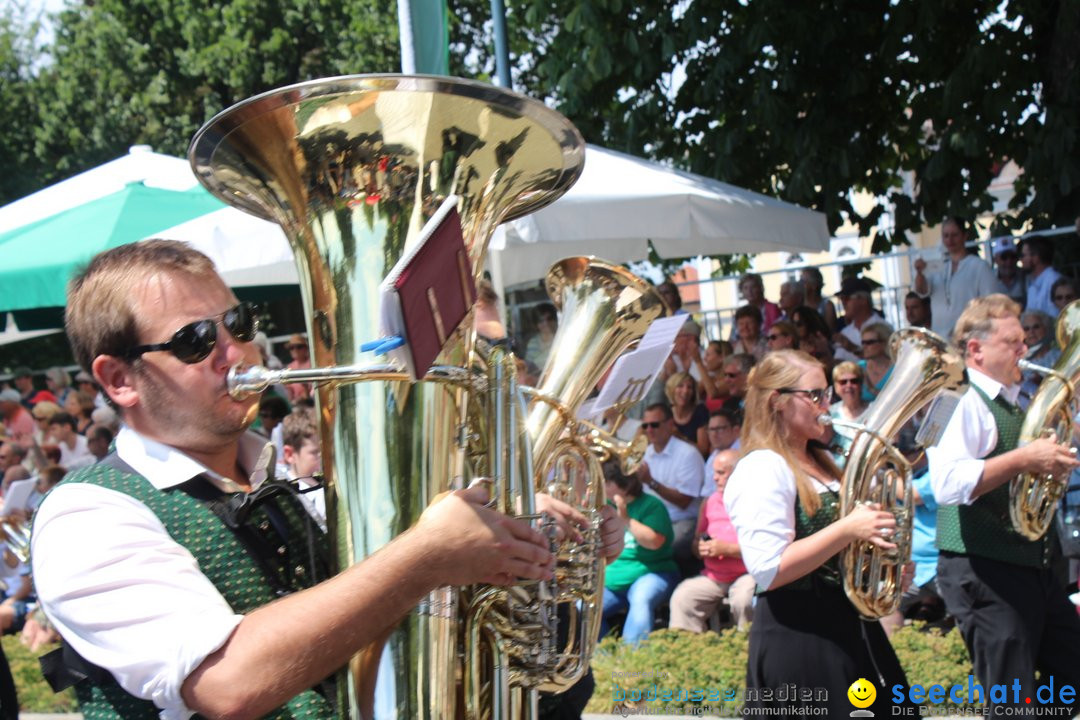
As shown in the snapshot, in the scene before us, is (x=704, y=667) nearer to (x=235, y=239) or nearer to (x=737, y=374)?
(x=737, y=374)

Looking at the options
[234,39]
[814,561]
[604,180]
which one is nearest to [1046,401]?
[814,561]

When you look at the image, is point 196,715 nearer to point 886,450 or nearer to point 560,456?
point 560,456

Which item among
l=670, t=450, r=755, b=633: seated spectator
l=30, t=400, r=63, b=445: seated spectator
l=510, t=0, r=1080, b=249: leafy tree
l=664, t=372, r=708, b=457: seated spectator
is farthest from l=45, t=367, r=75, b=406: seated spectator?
l=670, t=450, r=755, b=633: seated spectator

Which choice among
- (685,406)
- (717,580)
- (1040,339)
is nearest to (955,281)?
(1040,339)

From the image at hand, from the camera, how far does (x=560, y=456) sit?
285cm

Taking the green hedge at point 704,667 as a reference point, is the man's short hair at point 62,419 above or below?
above

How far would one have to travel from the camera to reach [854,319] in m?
8.28

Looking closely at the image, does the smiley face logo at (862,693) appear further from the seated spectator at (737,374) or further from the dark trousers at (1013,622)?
the seated spectator at (737,374)

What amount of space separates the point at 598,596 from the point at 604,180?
3211mm

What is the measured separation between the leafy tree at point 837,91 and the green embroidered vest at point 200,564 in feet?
23.5

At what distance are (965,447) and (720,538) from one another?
2.10 m

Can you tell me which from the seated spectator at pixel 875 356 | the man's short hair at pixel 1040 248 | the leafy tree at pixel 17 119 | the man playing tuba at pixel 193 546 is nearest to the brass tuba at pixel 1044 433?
the seated spectator at pixel 875 356

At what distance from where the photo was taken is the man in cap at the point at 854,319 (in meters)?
7.96

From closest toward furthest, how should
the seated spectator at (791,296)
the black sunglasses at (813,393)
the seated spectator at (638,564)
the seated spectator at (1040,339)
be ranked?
the black sunglasses at (813,393)
the seated spectator at (638,564)
the seated spectator at (1040,339)
the seated spectator at (791,296)
